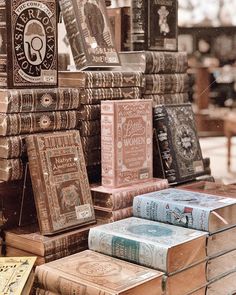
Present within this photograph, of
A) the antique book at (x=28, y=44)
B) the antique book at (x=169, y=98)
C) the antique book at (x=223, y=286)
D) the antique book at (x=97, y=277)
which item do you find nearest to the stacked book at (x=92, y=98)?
the antique book at (x=28, y=44)

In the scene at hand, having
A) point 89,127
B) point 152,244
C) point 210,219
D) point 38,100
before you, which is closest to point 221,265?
point 210,219

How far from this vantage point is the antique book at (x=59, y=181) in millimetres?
1717

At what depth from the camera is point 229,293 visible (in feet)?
5.93

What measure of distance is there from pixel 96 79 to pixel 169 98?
0.50 m

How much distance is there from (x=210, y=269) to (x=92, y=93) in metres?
0.74

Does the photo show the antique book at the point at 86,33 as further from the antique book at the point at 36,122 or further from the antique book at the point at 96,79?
the antique book at the point at 36,122

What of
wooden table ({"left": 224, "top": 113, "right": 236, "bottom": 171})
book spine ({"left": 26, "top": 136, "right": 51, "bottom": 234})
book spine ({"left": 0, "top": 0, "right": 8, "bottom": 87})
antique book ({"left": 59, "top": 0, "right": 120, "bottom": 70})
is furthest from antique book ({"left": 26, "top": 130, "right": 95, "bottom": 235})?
wooden table ({"left": 224, "top": 113, "right": 236, "bottom": 171})

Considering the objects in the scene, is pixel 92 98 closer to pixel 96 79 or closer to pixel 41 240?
pixel 96 79

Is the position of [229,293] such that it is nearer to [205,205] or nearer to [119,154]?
[205,205]

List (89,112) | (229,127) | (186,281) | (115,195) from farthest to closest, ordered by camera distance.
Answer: (229,127) → (89,112) → (115,195) → (186,281)

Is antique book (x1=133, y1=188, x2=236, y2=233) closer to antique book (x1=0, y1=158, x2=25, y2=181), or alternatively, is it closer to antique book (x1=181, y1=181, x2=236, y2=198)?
antique book (x1=181, y1=181, x2=236, y2=198)

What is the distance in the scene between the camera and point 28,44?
179cm

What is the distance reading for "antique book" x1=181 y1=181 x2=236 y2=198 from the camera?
1947 millimetres

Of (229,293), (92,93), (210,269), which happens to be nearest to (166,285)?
(210,269)
